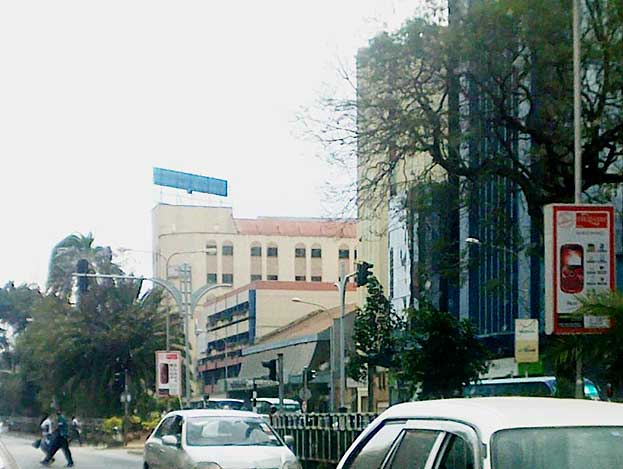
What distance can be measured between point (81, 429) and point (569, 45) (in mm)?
44907

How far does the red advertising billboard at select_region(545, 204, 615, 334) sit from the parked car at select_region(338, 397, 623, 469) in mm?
9565

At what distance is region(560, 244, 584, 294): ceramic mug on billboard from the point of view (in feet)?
52.3

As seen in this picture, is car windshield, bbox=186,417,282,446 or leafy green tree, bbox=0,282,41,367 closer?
car windshield, bbox=186,417,282,446

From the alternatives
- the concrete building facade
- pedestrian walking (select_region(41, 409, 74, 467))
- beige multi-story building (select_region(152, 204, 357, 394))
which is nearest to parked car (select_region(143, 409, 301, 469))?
pedestrian walking (select_region(41, 409, 74, 467))

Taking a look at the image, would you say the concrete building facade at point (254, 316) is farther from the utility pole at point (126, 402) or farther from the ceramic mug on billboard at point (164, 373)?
the ceramic mug on billboard at point (164, 373)

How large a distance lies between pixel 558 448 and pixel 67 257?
7863 cm

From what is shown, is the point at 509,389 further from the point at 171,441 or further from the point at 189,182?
A: the point at 189,182

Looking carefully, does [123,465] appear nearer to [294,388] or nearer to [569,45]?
[569,45]

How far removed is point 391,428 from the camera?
6.89 metres

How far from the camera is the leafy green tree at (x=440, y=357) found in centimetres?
2527

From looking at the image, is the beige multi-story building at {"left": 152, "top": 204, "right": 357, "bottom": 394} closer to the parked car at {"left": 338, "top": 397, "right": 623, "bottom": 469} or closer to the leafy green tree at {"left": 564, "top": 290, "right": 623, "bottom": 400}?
the leafy green tree at {"left": 564, "top": 290, "right": 623, "bottom": 400}

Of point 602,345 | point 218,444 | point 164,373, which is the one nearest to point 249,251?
point 164,373

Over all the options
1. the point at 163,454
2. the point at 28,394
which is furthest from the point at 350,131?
the point at 28,394

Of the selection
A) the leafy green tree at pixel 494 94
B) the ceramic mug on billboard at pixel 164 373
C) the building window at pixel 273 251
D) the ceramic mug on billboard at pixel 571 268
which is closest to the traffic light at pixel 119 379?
the ceramic mug on billboard at pixel 164 373
